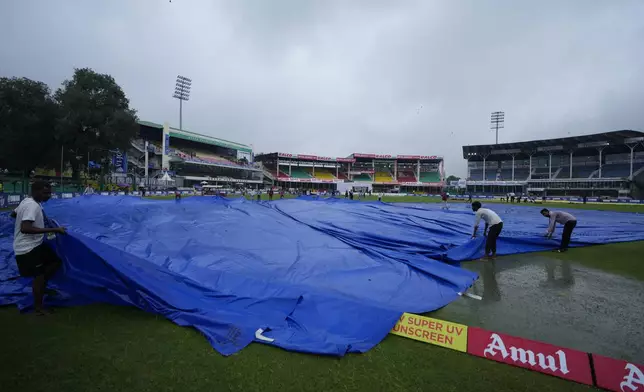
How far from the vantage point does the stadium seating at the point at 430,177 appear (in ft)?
242

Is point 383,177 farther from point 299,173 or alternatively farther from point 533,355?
point 533,355

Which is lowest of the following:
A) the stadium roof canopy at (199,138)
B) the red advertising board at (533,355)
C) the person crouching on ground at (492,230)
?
the red advertising board at (533,355)

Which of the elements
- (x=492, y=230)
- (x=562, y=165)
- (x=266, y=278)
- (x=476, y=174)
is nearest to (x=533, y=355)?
(x=266, y=278)

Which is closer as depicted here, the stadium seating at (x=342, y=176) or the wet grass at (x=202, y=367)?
the wet grass at (x=202, y=367)

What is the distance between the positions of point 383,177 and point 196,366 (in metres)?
75.9

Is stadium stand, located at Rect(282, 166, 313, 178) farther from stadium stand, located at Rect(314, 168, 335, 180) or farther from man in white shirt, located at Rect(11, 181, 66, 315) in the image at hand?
man in white shirt, located at Rect(11, 181, 66, 315)

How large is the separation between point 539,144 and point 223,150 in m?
68.8

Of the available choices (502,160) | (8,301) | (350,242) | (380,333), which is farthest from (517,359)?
(502,160)

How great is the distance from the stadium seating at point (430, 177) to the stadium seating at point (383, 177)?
833 cm

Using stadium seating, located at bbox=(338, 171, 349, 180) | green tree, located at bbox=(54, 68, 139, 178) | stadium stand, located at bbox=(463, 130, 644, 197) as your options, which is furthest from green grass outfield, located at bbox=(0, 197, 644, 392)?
stadium seating, located at bbox=(338, 171, 349, 180)

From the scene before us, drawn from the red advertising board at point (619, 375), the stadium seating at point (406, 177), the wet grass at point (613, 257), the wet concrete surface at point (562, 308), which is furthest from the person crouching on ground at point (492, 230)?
the stadium seating at point (406, 177)

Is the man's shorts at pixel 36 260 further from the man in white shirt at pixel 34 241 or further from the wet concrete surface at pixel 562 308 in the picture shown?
the wet concrete surface at pixel 562 308

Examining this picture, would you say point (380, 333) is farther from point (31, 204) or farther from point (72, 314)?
point (31, 204)

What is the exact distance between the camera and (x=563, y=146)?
53781 mm
